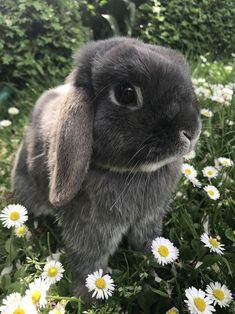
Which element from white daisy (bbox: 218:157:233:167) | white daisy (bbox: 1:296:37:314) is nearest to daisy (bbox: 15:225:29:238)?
white daisy (bbox: 1:296:37:314)

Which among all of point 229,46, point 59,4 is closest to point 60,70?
point 59,4

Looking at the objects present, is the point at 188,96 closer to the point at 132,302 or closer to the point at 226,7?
the point at 132,302

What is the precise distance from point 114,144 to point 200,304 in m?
0.82

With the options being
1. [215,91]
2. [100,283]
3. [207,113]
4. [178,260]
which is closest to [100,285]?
[100,283]

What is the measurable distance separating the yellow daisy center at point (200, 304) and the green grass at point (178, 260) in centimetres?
21

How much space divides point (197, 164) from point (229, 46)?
306 centimetres

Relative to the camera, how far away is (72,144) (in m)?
2.02

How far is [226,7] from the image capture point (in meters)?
5.68

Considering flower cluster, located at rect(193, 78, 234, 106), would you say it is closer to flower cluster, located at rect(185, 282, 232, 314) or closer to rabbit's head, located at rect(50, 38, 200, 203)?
rabbit's head, located at rect(50, 38, 200, 203)

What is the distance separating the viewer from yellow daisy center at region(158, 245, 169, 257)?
87.4 inches

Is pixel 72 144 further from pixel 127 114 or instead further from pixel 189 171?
pixel 189 171

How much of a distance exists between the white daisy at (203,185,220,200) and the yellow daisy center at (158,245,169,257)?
1.72ft

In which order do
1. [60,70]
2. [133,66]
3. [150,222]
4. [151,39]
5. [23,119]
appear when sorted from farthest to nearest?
[151,39] → [60,70] → [23,119] → [150,222] → [133,66]

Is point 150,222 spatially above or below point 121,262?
above
